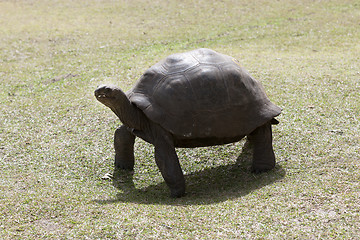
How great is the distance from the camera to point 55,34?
11.3 metres

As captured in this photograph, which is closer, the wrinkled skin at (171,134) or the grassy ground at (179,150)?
the grassy ground at (179,150)

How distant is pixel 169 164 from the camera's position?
4934mm

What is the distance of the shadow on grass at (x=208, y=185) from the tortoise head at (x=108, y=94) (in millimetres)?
1051

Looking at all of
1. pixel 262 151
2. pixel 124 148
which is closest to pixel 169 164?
pixel 124 148

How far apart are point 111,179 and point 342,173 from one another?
8.73ft

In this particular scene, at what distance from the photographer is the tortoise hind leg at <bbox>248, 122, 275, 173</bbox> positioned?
17.3 feet

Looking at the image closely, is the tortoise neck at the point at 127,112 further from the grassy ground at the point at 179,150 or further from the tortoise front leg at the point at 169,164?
the grassy ground at the point at 179,150

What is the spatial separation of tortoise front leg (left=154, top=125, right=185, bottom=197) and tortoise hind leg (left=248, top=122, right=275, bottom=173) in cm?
96

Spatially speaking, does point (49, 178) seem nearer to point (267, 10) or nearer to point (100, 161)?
point (100, 161)

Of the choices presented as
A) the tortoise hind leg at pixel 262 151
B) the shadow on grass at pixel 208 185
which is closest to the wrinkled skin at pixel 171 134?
the tortoise hind leg at pixel 262 151

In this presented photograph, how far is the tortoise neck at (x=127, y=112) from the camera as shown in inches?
192

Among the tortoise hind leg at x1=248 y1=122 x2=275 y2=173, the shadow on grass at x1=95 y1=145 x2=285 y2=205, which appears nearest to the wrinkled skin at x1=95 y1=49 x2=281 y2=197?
the tortoise hind leg at x1=248 y1=122 x2=275 y2=173

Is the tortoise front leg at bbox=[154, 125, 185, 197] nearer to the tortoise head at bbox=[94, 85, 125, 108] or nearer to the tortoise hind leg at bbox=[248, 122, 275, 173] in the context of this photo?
the tortoise head at bbox=[94, 85, 125, 108]

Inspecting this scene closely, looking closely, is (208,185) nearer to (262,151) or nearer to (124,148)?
(262,151)
